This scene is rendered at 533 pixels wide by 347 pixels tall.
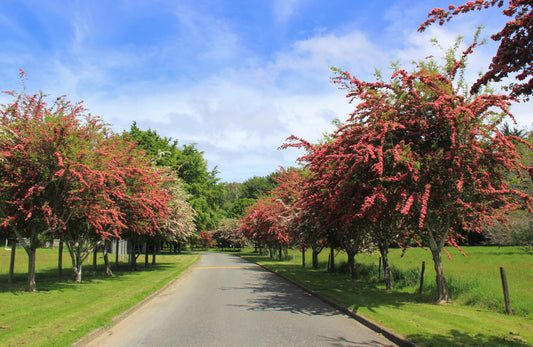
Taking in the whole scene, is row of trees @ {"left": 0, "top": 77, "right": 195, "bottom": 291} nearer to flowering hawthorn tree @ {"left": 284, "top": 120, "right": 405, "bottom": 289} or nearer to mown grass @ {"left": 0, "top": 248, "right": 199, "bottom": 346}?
mown grass @ {"left": 0, "top": 248, "right": 199, "bottom": 346}

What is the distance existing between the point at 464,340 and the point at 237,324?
482 cm

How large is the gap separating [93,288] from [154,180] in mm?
5529

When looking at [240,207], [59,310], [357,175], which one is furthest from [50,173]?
[240,207]

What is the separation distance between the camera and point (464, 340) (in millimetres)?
7117

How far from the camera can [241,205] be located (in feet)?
284

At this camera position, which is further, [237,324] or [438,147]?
[438,147]

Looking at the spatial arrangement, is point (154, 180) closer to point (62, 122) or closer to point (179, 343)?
point (62, 122)

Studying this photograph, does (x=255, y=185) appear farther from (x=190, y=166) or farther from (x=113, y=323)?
(x=113, y=323)

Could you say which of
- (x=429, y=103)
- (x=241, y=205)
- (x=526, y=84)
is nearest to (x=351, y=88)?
(x=429, y=103)

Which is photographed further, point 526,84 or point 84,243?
point 84,243

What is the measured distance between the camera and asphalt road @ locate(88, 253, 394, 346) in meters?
7.36

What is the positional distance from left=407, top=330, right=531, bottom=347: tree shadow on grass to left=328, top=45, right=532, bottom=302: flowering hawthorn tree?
11.1ft

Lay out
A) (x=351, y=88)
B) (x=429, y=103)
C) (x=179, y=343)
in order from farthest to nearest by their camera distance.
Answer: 1. (x=351, y=88)
2. (x=429, y=103)
3. (x=179, y=343)

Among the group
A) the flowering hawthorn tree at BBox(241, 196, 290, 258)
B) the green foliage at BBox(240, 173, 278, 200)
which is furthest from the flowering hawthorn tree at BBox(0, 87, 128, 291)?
the green foliage at BBox(240, 173, 278, 200)
